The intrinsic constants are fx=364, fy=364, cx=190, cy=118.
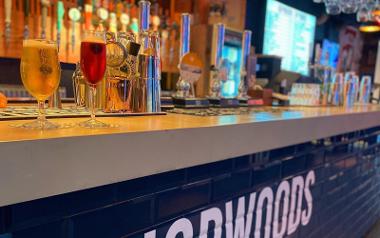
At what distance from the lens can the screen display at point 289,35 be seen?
236 inches

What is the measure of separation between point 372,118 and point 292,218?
0.96 m

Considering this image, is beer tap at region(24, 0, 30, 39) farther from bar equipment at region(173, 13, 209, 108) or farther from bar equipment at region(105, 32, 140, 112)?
bar equipment at region(105, 32, 140, 112)

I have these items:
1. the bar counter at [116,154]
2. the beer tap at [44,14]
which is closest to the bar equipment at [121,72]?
the bar counter at [116,154]

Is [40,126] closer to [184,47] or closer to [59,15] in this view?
[184,47]

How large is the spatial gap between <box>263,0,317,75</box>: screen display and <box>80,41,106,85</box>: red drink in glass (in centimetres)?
528

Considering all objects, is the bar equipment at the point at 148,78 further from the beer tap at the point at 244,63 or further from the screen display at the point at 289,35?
the screen display at the point at 289,35

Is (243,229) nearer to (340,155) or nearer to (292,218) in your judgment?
(292,218)

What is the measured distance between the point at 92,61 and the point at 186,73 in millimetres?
799

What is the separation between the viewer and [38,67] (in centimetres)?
81

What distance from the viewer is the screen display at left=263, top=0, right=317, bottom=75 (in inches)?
236

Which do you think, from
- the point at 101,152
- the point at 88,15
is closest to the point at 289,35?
the point at 88,15

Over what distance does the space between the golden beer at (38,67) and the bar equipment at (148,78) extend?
0.41 metres

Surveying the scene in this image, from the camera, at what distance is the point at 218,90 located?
1.91 meters

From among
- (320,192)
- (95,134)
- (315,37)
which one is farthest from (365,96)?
(315,37)
